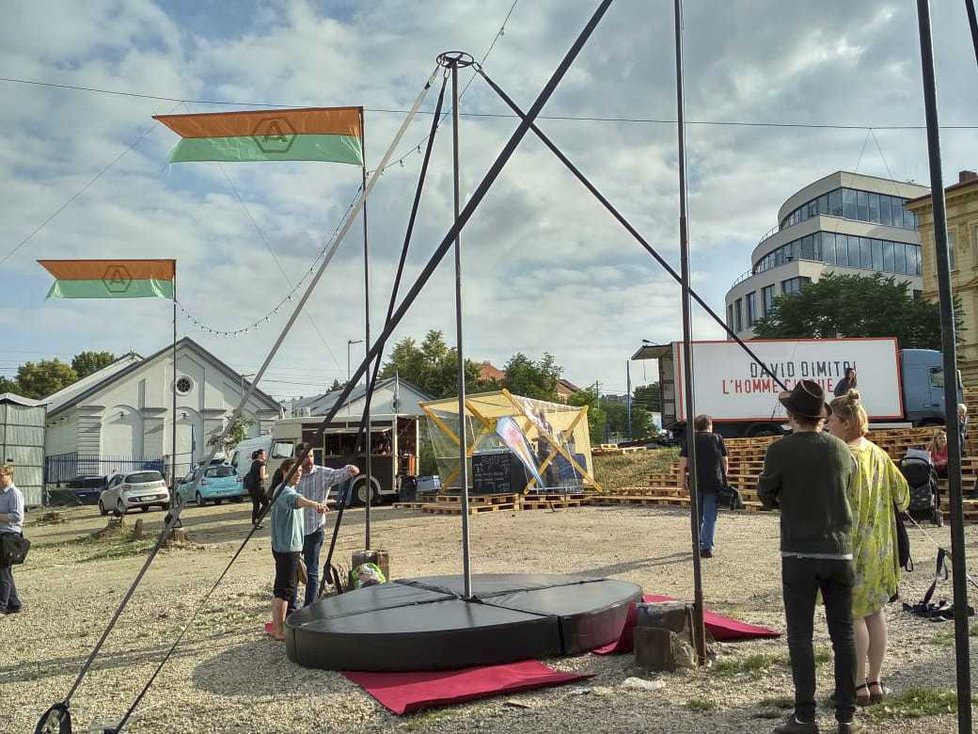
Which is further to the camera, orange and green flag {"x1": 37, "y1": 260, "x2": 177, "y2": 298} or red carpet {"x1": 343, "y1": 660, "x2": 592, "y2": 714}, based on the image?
orange and green flag {"x1": 37, "y1": 260, "x2": 177, "y2": 298}

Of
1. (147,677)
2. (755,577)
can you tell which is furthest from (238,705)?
(755,577)

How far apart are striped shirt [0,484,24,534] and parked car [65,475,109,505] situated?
25.4 metres

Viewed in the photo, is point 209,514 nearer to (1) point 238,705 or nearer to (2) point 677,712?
(1) point 238,705

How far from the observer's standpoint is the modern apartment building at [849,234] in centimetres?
5919

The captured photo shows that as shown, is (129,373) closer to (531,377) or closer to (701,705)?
(531,377)

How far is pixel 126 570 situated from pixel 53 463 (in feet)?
107

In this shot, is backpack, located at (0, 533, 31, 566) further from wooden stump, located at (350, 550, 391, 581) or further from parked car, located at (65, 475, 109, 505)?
parked car, located at (65, 475, 109, 505)

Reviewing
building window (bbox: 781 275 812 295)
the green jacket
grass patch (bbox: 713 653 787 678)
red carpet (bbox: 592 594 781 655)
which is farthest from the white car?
building window (bbox: 781 275 812 295)

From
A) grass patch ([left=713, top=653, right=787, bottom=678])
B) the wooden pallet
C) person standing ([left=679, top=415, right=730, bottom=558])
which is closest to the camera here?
grass patch ([left=713, top=653, right=787, bottom=678])

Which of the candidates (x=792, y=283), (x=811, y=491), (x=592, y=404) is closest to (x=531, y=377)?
(x=592, y=404)

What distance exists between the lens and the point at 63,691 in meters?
5.72

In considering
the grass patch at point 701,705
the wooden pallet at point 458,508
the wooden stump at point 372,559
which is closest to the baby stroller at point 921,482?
the wooden stump at point 372,559

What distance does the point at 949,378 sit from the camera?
297 centimetres

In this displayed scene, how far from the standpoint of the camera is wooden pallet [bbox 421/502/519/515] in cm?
1817
